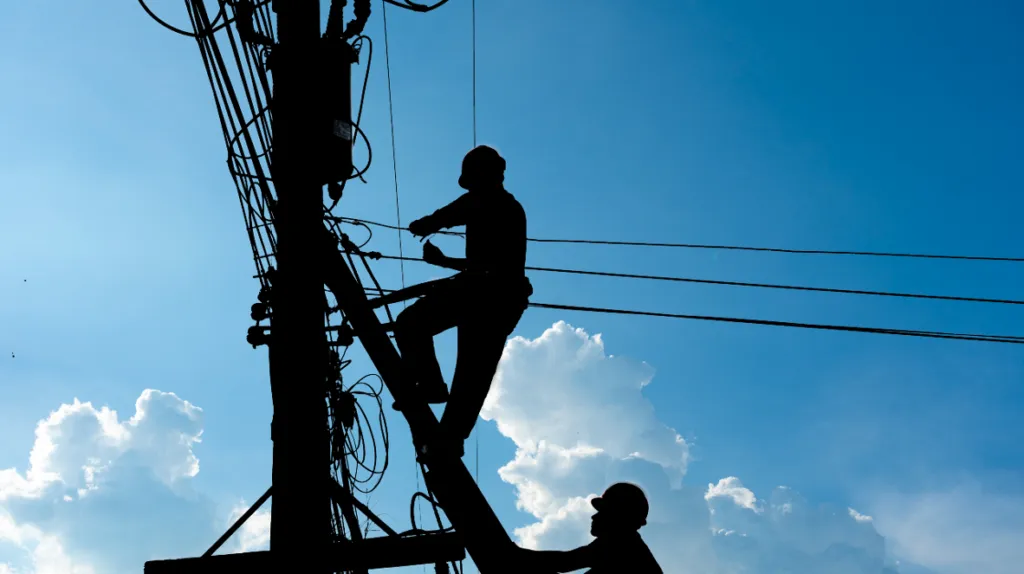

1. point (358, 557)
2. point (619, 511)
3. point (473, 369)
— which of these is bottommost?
point (619, 511)

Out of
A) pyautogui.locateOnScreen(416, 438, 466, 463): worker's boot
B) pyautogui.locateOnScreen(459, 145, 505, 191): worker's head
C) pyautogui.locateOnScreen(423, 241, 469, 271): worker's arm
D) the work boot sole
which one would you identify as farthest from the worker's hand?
pyautogui.locateOnScreen(416, 438, 466, 463): worker's boot

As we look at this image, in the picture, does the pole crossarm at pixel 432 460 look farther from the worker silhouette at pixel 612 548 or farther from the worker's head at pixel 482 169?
→ the worker's head at pixel 482 169

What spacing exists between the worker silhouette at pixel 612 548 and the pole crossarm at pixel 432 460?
0.17m

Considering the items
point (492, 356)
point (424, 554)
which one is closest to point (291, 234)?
point (492, 356)

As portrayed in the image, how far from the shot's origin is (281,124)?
543 centimetres

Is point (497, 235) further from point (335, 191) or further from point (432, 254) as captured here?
point (335, 191)

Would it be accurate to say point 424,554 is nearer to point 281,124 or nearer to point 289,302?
point 289,302

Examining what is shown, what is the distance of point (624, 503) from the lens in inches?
158

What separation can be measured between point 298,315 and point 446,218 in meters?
1.11

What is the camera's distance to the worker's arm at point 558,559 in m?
4.00

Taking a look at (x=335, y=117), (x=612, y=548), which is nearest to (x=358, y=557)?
(x=612, y=548)

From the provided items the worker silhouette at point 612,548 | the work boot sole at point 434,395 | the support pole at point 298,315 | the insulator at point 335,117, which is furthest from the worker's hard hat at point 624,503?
the insulator at point 335,117

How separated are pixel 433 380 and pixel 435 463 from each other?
632mm

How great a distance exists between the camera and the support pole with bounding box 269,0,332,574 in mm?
4273
